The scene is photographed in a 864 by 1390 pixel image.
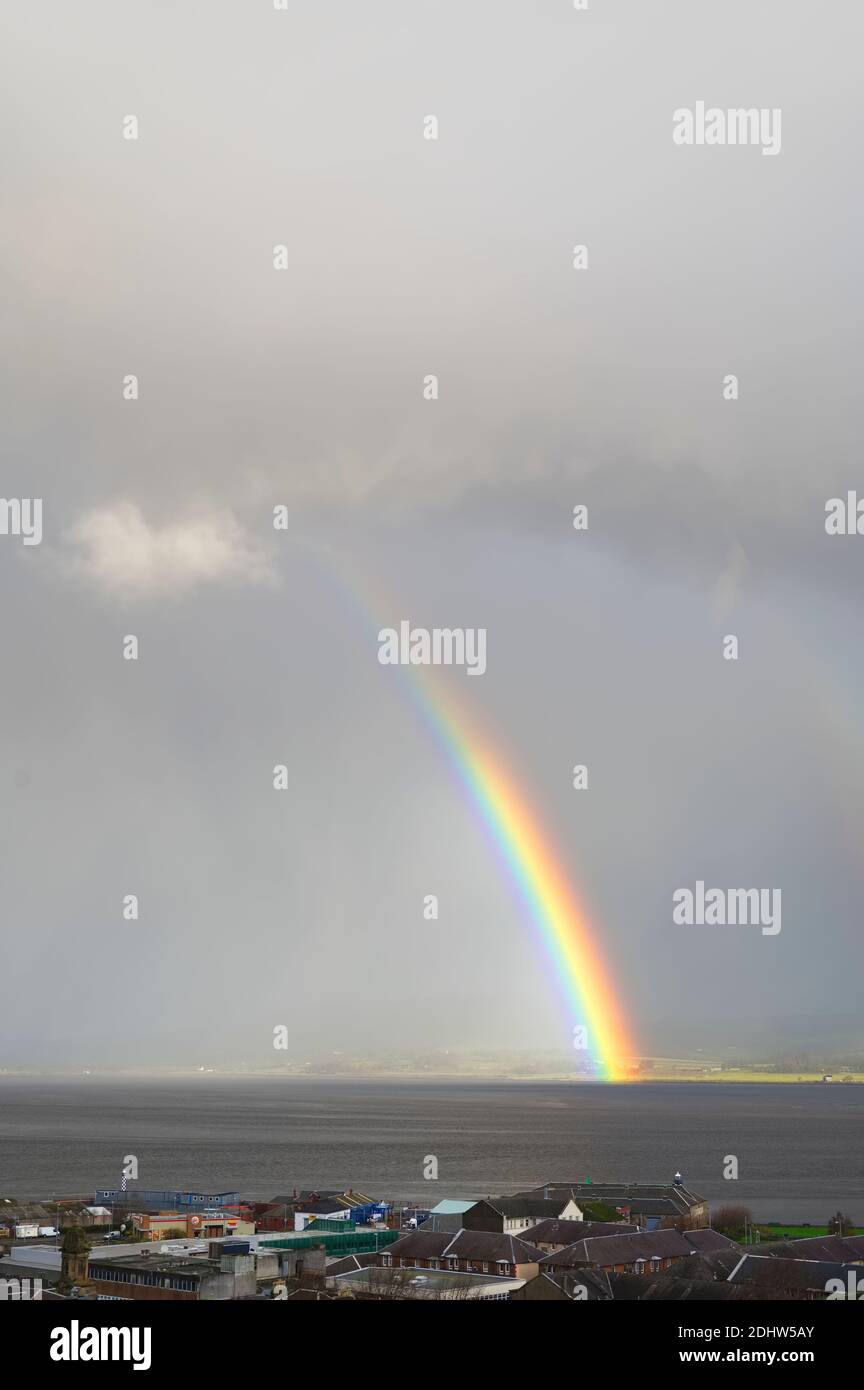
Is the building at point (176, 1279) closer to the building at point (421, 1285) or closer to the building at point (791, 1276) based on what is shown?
the building at point (421, 1285)

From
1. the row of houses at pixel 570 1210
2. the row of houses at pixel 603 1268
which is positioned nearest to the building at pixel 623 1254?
the row of houses at pixel 603 1268

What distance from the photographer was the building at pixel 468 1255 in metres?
24.3

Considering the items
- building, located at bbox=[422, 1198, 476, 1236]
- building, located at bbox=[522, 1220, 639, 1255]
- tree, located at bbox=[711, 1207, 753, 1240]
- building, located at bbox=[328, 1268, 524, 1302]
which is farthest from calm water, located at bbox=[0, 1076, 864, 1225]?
building, located at bbox=[328, 1268, 524, 1302]

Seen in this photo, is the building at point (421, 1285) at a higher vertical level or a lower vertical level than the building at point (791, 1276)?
lower

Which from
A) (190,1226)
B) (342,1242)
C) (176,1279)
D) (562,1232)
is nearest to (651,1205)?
(562,1232)

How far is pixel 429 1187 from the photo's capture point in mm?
55094

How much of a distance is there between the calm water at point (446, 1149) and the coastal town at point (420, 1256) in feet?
46.5
